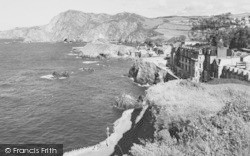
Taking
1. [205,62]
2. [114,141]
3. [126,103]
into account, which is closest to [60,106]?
[126,103]

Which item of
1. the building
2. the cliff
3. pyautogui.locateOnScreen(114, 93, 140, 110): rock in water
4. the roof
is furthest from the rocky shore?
the cliff

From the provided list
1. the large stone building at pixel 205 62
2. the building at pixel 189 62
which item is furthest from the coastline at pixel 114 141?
the building at pixel 189 62

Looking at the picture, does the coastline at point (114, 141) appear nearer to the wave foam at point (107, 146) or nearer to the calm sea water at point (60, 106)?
the wave foam at point (107, 146)

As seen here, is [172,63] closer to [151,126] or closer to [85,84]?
[85,84]

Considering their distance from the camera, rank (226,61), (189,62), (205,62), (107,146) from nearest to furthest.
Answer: (107,146) < (226,61) < (205,62) < (189,62)

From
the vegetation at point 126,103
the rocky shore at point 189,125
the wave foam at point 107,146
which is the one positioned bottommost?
the wave foam at point 107,146

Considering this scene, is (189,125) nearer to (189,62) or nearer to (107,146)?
(107,146)
